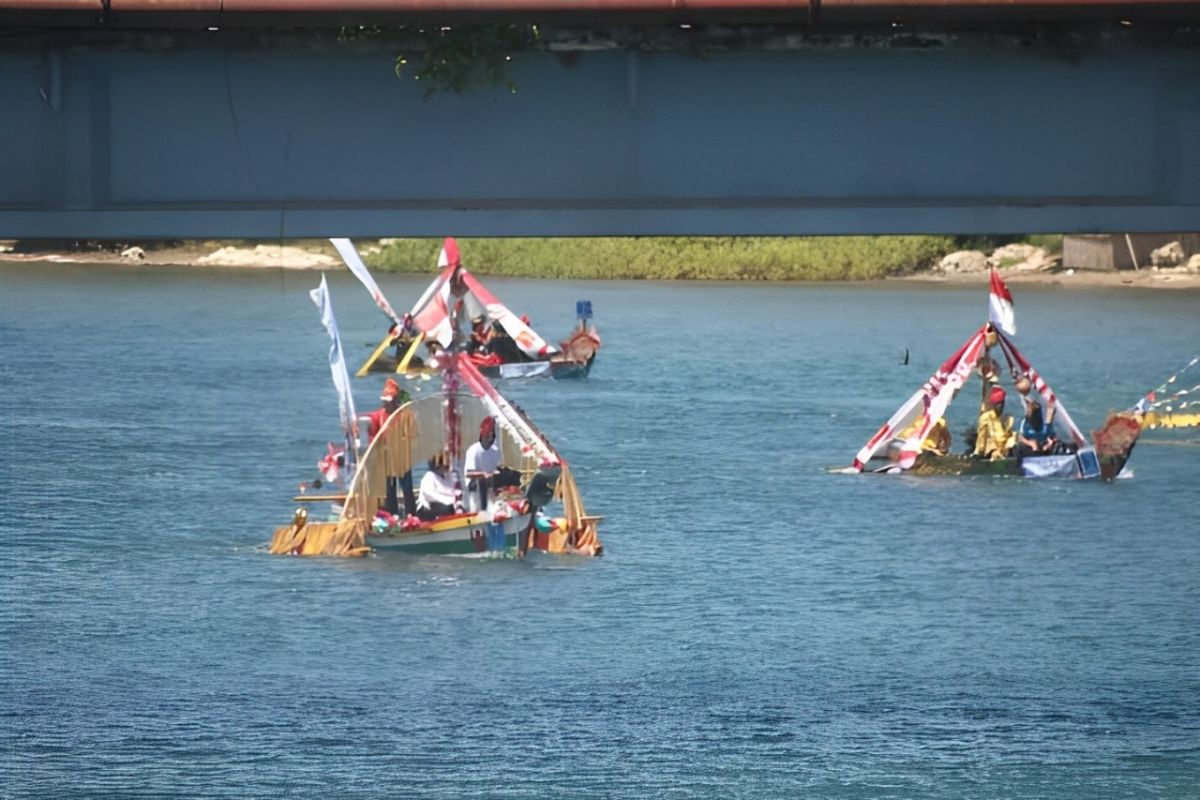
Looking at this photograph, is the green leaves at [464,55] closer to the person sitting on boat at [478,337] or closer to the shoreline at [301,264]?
the person sitting on boat at [478,337]

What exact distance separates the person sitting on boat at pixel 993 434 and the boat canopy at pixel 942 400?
3.46 feet

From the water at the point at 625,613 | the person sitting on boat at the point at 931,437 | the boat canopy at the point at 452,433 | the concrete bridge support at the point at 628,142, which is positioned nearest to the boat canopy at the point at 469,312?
the water at the point at 625,613

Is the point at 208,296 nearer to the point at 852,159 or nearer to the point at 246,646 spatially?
the point at 246,646

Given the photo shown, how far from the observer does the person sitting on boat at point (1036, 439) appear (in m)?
48.9

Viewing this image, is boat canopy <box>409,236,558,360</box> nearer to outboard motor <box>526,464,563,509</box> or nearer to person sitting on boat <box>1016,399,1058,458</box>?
person sitting on boat <box>1016,399,1058,458</box>

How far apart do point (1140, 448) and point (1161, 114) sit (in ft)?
147

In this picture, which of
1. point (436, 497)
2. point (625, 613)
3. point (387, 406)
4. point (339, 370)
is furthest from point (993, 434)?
point (387, 406)

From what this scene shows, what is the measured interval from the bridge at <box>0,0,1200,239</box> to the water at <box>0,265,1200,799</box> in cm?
1637

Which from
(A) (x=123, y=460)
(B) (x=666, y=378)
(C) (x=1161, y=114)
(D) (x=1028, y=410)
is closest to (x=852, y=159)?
(C) (x=1161, y=114)

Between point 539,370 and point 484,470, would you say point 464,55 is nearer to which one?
point 484,470

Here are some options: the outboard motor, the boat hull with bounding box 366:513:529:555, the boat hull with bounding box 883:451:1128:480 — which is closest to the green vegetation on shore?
the boat hull with bounding box 883:451:1128:480

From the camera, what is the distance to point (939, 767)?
102 ft

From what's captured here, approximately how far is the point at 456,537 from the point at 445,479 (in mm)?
1589

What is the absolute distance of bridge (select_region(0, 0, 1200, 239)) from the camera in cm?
1445
